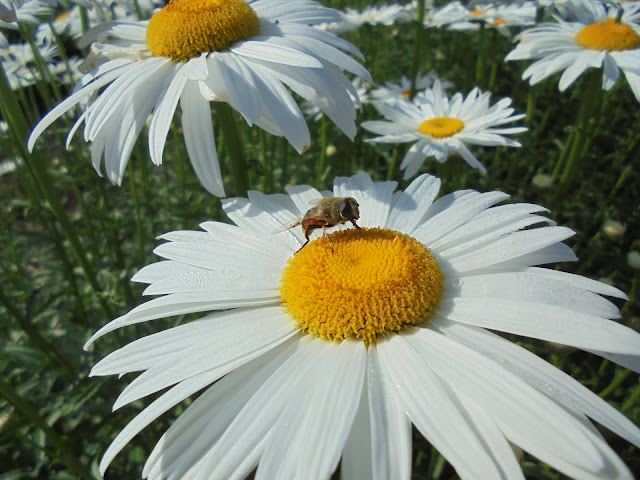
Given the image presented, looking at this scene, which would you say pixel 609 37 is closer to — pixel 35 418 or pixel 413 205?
pixel 413 205

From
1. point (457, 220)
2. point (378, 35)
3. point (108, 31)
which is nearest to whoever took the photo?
point (457, 220)

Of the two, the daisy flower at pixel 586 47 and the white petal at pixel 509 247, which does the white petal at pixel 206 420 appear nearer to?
the white petal at pixel 509 247

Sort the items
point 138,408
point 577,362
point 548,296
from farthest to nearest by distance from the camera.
Answer: point 577,362
point 138,408
point 548,296

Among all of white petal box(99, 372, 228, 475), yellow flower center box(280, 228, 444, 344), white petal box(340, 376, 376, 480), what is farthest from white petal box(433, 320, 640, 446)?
white petal box(99, 372, 228, 475)

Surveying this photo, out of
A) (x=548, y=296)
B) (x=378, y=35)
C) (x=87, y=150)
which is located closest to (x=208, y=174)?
(x=548, y=296)

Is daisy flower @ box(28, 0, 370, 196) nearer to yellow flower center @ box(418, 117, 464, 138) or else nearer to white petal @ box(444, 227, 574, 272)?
white petal @ box(444, 227, 574, 272)

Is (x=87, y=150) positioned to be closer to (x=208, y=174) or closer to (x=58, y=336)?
(x=58, y=336)

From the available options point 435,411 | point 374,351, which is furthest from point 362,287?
point 435,411

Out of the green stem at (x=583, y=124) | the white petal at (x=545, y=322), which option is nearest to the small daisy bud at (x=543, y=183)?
the green stem at (x=583, y=124)
